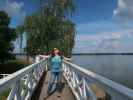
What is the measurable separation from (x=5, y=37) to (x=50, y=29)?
10.6 m

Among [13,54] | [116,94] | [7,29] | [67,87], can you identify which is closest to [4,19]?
[7,29]

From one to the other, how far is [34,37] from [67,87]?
26949 millimetres

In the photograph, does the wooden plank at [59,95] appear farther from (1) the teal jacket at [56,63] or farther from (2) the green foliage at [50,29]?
(2) the green foliage at [50,29]

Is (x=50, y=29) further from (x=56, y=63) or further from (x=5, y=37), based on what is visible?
(x=56, y=63)

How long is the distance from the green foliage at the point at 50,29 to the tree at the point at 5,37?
4.93 metres

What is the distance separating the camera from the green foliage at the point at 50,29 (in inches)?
1430

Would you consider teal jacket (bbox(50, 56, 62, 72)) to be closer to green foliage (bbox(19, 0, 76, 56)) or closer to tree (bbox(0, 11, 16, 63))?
green foliage (bbox(19, 0, 76, 56))

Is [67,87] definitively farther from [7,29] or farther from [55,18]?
[7,29]

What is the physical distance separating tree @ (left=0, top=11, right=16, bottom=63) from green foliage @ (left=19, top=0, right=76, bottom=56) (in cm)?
493

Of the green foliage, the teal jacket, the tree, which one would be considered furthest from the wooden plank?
the tree

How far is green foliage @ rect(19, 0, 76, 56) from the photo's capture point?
36312mm

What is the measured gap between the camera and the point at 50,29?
119 feet

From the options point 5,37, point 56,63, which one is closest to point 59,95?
point 56,63

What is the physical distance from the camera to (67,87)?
11.2 metres
